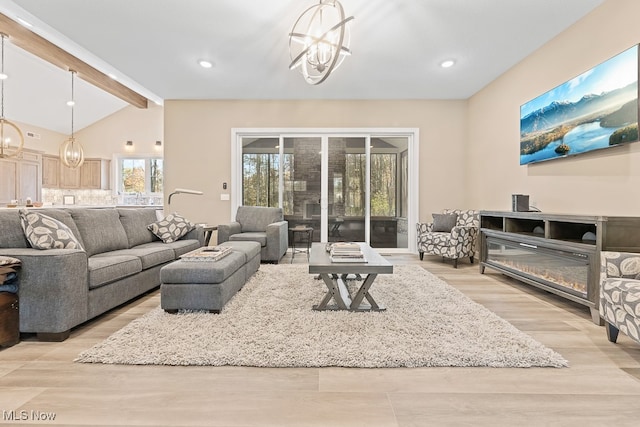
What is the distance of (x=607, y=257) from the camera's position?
2.14 m

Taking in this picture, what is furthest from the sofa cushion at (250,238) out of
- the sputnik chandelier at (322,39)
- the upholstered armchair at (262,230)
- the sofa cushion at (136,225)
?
the sputnik chandelier at (322,39)

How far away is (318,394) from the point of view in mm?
1485

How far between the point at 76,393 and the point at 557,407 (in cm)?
220

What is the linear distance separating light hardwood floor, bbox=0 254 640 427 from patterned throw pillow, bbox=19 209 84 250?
0.70m

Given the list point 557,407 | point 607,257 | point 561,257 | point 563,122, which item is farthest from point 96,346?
point 563,122

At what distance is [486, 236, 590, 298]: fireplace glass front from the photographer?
2.57 meters

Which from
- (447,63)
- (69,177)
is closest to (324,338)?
(447,63)

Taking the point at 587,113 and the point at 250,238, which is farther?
the point at 250,238

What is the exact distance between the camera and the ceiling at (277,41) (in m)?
3.04

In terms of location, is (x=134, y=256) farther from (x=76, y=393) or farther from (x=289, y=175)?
(x=289, y=175)

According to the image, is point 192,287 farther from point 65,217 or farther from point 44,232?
point 65,217

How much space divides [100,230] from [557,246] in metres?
4.29

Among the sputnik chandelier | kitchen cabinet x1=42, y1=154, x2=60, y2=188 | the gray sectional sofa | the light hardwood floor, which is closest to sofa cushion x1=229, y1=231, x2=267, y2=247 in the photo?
the gray sectional sofa

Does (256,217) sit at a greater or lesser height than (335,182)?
lesser
